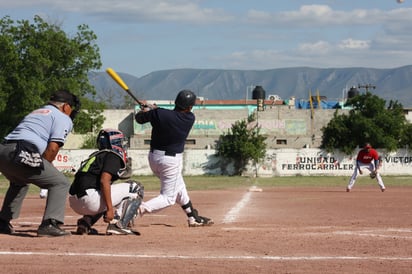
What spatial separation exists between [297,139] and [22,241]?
5483 centimetres

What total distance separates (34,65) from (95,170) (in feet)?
143

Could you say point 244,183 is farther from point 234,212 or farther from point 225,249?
point 225,249

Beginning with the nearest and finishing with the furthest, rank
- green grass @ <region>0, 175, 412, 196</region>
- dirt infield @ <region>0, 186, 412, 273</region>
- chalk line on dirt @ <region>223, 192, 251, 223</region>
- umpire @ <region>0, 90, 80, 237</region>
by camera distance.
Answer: dirt infield @ <region>0, 186, 412, 273</region> < umpire @ <region>0, 90, 80, 237</region> < chalk line on dirt @ <region>223, 192, 251, 223</region> < green grass @ <region>0, 175, 412, 196</region>

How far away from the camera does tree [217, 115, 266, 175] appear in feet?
171

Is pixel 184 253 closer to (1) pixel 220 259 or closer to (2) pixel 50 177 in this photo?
(1) pixel 220 259

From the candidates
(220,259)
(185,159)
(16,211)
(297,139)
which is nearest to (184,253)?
(220,259)

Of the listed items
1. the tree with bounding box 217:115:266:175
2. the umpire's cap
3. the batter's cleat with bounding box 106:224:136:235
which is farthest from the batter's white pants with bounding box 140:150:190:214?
the tree with bounding box 217:115:266:175

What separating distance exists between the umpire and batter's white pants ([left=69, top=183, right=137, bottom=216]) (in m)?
0.33

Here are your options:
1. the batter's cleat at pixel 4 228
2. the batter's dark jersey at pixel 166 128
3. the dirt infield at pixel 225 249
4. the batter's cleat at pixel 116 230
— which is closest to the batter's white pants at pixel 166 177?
the batter's dark jersey at pixel 166 128

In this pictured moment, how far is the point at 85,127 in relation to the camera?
58406mm

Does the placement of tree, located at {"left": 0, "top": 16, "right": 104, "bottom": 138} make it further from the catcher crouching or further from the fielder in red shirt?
the catcher crouching

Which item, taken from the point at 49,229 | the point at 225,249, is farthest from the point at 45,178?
the point at 225,249

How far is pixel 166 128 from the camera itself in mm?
11070

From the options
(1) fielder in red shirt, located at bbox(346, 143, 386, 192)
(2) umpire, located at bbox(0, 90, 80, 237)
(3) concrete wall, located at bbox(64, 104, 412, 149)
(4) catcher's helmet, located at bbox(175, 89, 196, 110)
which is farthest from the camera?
(3) concrete wall, located at bbox(64, 104, 412, 149)
